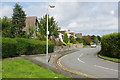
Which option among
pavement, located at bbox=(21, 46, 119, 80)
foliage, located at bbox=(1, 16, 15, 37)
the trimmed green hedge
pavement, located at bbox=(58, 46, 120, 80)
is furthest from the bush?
foliage, located at bbox=(1, 16, 15, 37)

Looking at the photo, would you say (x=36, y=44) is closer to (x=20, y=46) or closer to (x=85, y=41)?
(x=20, y=46)

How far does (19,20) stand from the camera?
24.3 meters

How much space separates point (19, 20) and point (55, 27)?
370 inches

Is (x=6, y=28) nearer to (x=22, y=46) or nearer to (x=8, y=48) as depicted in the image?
(x=22, y=46)

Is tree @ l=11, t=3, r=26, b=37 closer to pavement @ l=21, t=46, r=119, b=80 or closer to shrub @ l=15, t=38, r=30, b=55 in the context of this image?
shrub @ l=15, t=38, r=30, b=55

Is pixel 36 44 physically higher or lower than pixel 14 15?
lower

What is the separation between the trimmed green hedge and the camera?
37.3 feet

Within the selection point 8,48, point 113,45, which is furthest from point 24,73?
point 113,45

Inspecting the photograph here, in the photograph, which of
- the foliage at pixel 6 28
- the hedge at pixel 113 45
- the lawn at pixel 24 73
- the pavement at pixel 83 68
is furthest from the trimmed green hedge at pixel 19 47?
the hedge at pixel 113 45

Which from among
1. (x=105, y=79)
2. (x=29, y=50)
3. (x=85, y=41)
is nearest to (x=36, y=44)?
(x=29, y=50)

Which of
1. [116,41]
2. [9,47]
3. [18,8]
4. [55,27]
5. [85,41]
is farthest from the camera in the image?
[85,41]

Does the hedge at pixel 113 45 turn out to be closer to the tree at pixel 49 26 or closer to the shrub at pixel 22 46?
the shrub at pixel 22 46

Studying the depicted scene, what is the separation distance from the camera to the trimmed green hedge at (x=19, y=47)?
1136cm

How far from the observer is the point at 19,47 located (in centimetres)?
1369
